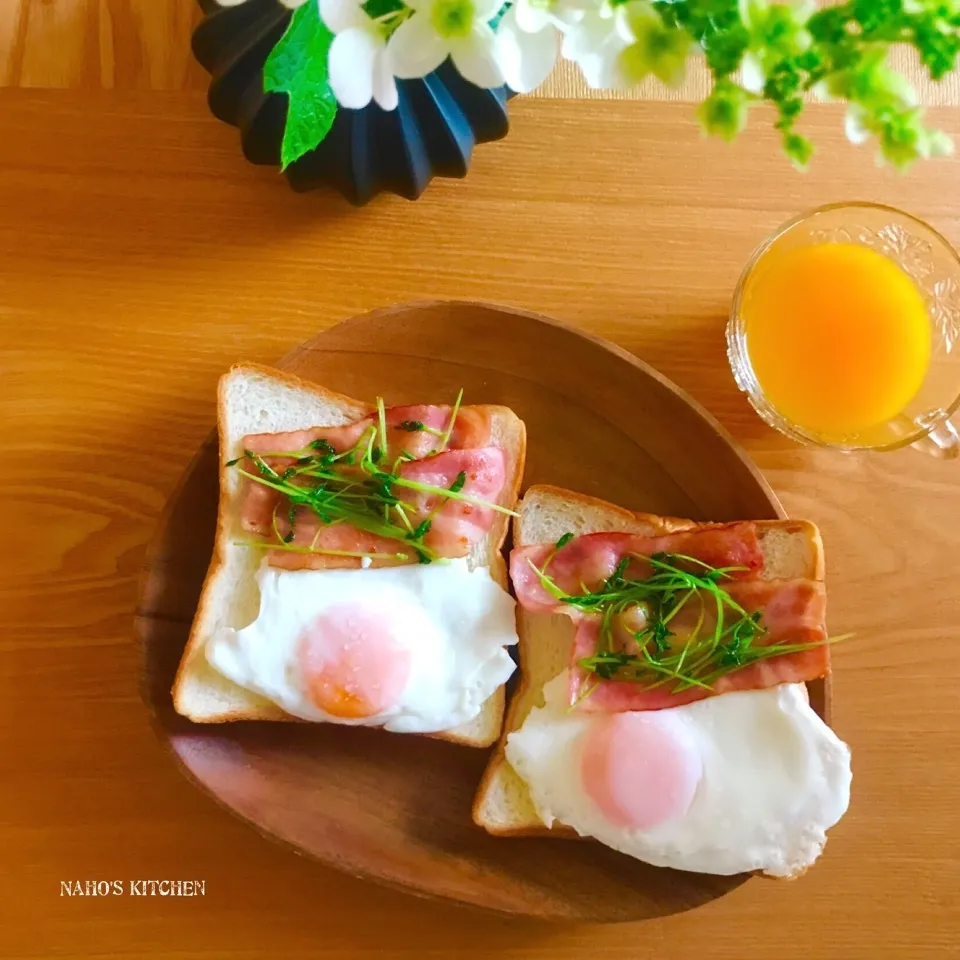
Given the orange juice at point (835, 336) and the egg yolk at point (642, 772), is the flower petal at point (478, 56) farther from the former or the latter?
the egg yolk at point (642, 772)

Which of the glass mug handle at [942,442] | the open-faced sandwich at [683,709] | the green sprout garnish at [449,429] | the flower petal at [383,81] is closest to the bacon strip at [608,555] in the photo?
the open-faced sandwich at [683,709]

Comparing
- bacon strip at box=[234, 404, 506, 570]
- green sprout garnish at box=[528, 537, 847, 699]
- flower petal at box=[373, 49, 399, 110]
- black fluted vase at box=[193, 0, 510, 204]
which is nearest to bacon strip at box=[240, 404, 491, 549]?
bacon strip at box=[234, 404, 506, 570]

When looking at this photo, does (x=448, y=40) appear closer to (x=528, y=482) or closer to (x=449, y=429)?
(x=449, y=429)

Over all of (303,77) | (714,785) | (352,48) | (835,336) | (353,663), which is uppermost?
(352,48)

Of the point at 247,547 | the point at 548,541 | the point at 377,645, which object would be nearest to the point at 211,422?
the point at 247,547

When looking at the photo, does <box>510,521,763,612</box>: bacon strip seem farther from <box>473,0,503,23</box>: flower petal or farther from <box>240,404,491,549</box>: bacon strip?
<box>473,0,503,23</box>: flower petal
